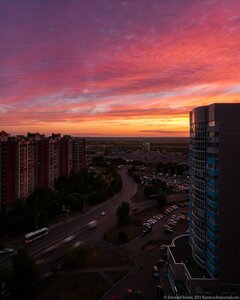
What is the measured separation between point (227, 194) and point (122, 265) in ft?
22.9

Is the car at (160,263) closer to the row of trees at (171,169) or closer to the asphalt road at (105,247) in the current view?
the asphalt road at (105,247)

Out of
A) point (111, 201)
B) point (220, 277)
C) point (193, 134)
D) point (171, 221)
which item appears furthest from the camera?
point (111, 201)

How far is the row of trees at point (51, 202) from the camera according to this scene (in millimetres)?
20556

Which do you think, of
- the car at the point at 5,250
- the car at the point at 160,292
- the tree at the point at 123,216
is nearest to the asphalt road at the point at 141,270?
the car at the point at 160,292

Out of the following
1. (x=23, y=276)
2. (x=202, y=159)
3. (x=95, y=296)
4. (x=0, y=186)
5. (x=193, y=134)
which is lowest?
(x=95, y=296)

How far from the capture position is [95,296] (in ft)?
41.3

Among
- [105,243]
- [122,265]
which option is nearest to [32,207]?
[105,243]

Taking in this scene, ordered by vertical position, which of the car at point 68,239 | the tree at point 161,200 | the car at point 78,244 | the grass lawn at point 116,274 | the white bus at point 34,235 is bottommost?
the grass lawn at point 116,274

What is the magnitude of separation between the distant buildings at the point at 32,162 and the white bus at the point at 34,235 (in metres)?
6.45

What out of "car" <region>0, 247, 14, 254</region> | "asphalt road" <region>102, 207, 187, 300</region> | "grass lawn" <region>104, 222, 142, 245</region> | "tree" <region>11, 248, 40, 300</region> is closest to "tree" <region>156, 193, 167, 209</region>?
"grass lawn" <region>104, 222, 142, 245</region>

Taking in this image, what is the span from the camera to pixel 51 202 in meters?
24.6

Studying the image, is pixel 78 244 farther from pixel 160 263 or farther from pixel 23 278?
pixel 23 278

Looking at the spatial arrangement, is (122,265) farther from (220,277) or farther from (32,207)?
(32,207)

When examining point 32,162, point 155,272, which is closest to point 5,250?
point 155,272
